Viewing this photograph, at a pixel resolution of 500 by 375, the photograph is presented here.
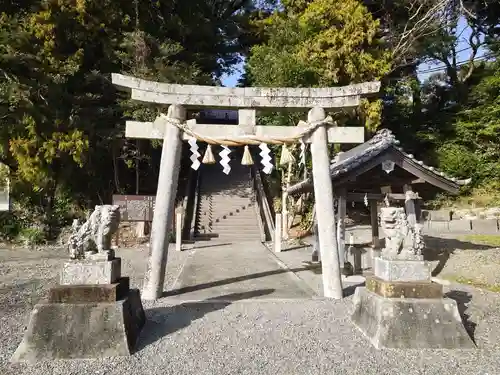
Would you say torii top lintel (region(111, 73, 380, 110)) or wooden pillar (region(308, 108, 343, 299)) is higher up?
torii top lintel (region(111, 73, 380, 110))

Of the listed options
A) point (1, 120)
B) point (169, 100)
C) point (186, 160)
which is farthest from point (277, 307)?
point (186, 160)

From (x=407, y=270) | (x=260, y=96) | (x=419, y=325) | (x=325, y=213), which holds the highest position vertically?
(x=260, y=96)

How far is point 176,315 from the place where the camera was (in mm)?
5273

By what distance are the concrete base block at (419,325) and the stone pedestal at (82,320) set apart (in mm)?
2654

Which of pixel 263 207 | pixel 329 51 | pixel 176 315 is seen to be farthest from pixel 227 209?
pixel 176 315

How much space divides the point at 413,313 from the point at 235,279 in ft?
14.2

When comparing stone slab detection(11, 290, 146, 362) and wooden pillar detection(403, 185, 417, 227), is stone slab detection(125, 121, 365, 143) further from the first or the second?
stone slab detection(11, 290, 146, 362)

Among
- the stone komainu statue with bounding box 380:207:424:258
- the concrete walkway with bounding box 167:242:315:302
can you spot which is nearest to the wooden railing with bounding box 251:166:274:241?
the concrete walkway with bounding box 167:242:315:302

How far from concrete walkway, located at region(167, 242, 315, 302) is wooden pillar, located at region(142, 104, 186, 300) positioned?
0.39 m

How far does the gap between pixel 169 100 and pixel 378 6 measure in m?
15.9

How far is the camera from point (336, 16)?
14820mm

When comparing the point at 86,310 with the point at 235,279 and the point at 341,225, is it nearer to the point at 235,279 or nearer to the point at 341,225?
the point at 235,279

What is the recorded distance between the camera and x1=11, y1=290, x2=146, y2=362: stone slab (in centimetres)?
384

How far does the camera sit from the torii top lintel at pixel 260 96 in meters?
6.36
